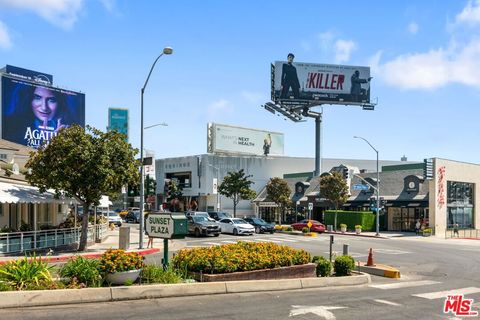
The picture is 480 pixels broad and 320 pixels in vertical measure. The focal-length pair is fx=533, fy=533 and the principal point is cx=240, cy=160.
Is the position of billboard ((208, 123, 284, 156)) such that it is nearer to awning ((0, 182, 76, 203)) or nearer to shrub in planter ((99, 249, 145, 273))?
awning ((0, 182, 76, 203))

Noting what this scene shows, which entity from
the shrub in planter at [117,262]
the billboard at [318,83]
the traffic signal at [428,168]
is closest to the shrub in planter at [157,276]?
the shrub in planter at [117,262]

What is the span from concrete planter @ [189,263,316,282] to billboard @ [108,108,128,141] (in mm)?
57948

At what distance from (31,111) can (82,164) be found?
2584 inches

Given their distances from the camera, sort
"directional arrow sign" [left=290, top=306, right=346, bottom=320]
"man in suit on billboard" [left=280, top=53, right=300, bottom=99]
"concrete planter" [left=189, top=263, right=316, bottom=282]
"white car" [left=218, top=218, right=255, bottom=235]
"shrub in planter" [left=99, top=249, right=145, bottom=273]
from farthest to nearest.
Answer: "man in suit on billboard" [left=280, top=53, right=300, bottom=99]
"white car" [left=218, top=218, right=255, bottom=235]
"concrete planter" [left=189, top=263, right=316, bottom=282]
"shrub in planter" [left=99, top=249, right=145, bottom=273]
"directional arrow sign" [left=290, top=306, right=346, bottom=320]

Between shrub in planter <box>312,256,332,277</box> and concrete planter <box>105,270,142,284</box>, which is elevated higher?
concrete planter <box>105,270,142,284</box>

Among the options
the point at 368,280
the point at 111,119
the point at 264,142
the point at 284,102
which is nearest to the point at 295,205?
the point at 284,102

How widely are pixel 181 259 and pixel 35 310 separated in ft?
15.3

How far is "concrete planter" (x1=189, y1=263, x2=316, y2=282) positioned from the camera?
43.5ft

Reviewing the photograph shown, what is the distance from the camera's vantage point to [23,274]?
11.1 meters

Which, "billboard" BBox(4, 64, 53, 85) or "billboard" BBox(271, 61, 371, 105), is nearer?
"billboard" BBox(271, 61, 371, 105)

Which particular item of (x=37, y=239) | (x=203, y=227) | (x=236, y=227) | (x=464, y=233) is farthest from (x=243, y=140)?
(x=37, y=239)

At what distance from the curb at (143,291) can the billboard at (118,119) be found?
194 ft

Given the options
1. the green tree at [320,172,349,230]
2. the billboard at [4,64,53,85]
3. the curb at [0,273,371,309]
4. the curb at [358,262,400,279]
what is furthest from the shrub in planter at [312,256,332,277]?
the billboard at [4,64,53,85]

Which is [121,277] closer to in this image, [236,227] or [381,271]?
[381,271]
